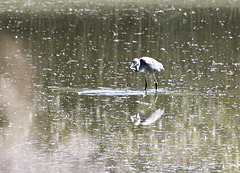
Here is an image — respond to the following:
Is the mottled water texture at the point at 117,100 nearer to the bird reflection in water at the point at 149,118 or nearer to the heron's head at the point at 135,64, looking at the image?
the bird reflection in water at the point at 149,118

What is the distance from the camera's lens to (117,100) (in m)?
13.8

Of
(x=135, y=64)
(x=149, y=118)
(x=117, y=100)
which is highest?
(x=135, y=64)

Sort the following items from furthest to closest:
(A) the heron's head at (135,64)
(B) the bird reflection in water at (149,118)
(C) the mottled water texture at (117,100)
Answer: (A) the heron's head at (135,64)
(B) the bird reflection in water at (149,118)
(C) the mottled water texture at (117,100)

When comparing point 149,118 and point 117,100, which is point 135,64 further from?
point 149,118

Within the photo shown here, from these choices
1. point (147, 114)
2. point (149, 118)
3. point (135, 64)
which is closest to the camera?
point (149, 118)

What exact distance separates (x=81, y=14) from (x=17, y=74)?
65.1 ft

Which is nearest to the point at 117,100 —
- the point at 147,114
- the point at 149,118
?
the point at 147,114

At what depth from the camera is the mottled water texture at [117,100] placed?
30.7 feet

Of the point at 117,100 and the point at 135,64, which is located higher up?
the point at 135,64

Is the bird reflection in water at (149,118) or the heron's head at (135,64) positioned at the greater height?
the heron's head at (135,64)

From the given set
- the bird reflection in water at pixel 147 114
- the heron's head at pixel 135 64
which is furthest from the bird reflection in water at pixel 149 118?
the heron's head at pixel 135 64

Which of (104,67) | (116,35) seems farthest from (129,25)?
(104,67)

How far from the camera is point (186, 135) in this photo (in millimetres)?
10750

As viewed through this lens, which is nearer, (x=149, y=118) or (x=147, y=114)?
(x=149, y=118)
